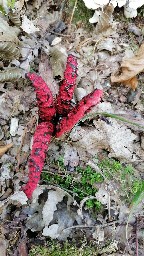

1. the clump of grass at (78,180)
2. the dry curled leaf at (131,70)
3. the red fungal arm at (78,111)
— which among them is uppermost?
the dry curled leaf at (131,70)

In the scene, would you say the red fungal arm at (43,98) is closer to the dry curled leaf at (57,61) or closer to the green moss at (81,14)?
the dry curled leaf at (57,61)

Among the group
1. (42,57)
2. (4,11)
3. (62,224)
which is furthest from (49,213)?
(4,11)

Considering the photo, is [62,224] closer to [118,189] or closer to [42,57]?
[118,189]

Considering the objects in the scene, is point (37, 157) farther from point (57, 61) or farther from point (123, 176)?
point (57, 61)

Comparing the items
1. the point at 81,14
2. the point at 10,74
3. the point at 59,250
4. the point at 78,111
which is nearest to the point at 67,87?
the point at 78,111

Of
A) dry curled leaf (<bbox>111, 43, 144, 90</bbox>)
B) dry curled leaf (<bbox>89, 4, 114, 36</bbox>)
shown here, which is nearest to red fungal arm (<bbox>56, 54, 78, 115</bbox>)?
dry curled leaf (<bbox>111, 43, 144, 90</bbox>)

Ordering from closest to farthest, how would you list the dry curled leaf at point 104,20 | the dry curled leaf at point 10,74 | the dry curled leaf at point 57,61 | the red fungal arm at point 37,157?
the red fungal arm at point 37,157, the dry curled leaf at point 10,74, the dry curled leaf at point 57,61, the dry curled leaf at point 104,20

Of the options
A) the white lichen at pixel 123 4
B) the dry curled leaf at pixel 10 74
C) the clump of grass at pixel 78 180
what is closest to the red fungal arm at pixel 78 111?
the clump of grass at pixel 78 180

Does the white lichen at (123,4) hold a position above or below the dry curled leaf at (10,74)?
above
